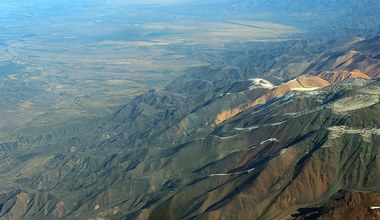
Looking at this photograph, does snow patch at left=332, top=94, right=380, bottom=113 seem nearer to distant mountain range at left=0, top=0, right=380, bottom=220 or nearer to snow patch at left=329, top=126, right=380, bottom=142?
distant mountain range at left=0, top=0, right=380, bottom=220

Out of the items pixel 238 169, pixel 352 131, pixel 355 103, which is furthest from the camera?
pixel 355 103

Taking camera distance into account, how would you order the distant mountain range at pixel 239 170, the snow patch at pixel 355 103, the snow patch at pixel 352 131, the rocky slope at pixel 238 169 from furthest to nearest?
the snow patch at pixel 355 103 → the snow patch at pixel 352 131 → the rocky slope at pixel 238 169 → the distant mountain range at pixel 239 170

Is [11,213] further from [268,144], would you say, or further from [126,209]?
[268,144]

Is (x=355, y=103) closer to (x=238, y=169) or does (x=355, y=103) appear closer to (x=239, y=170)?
(x=238, y=169)

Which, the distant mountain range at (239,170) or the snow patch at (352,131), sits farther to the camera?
the snow patch at (352,131)

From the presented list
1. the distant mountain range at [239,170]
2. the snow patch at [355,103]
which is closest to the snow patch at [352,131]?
the distant mountain range at [239,170]

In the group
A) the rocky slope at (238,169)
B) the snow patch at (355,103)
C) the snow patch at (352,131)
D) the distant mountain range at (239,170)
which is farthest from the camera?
the snow patch at (355,103)

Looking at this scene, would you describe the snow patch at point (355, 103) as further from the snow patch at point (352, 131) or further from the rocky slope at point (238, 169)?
the snow patch at point (352, 131)

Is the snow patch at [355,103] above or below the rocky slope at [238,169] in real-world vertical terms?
above

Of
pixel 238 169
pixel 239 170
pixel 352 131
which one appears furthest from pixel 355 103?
pixel 239 170

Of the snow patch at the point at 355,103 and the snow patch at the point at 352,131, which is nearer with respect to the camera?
the snow patch at the point at 352,131

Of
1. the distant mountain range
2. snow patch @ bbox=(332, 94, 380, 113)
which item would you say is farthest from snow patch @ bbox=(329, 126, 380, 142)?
snow patch @ bbox=(332, 94, 380, 113)

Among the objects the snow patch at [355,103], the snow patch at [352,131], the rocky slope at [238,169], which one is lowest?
the rocky slope at [238,169]
